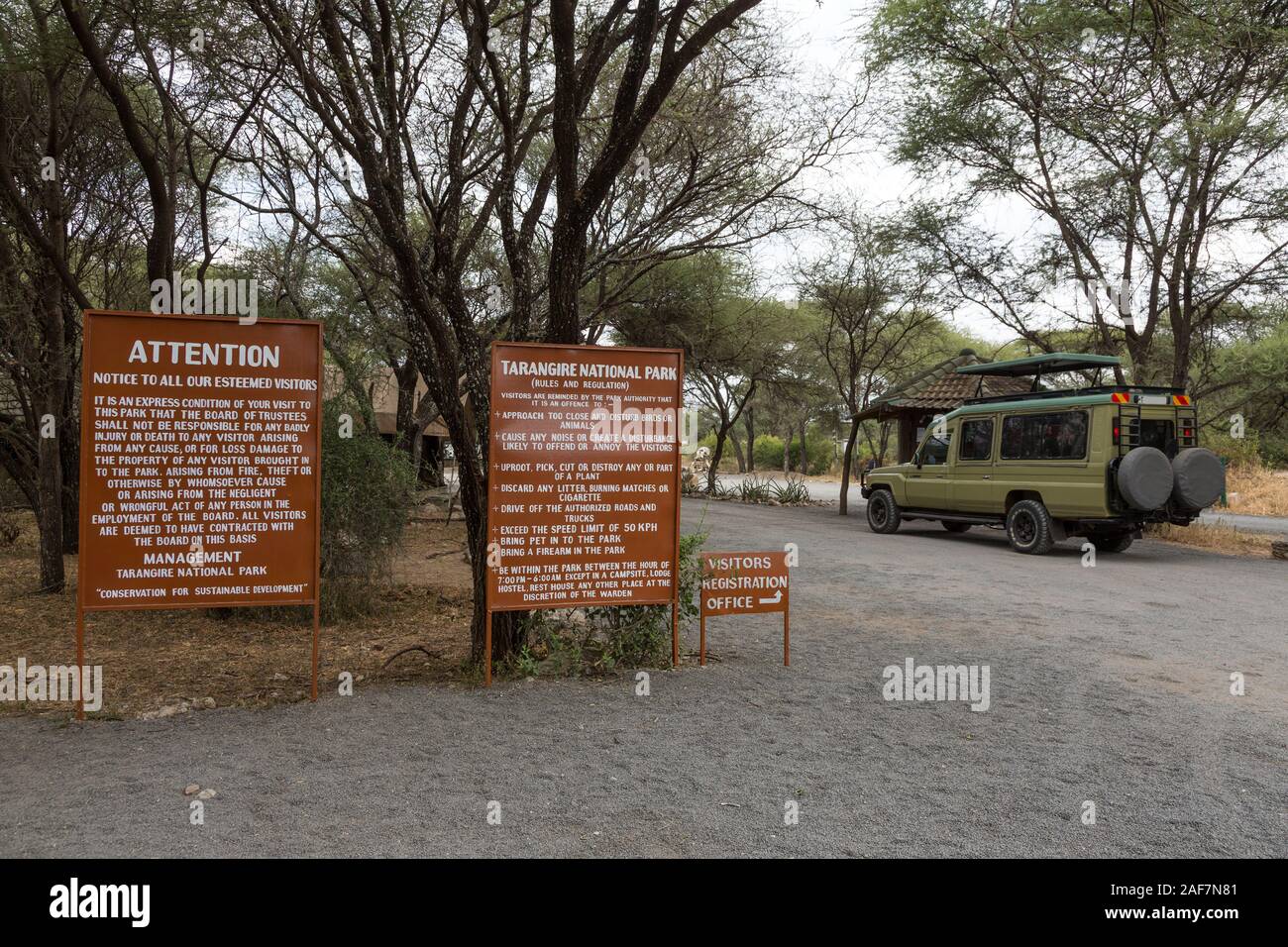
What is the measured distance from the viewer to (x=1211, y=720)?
5711mm

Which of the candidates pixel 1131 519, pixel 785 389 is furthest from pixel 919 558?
pixel 785 389

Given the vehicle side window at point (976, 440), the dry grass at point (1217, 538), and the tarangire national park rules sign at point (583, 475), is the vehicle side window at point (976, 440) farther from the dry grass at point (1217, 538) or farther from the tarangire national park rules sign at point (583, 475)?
the tarangire national park rules sign at point (583, 475)

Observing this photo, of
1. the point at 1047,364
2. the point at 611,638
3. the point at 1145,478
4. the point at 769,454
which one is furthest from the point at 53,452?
the point at 769,454

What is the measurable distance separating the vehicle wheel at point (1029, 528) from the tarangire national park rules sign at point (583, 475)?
32.8ft

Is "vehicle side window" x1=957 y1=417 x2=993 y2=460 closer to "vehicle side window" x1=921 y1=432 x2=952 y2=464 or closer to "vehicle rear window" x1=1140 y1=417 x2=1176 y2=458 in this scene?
"vehicle side window" x1=921 y1=432 x2=952 y2=464

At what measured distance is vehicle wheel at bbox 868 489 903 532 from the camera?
61.6 ft

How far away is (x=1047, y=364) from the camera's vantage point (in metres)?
17.2

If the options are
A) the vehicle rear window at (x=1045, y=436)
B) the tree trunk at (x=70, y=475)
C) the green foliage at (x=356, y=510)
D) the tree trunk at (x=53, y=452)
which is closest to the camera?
the green foliage at (x=356, y=510)

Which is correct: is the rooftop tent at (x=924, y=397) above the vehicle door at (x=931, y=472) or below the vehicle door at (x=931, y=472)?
above

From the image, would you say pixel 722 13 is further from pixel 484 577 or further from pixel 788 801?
pixel 788 801

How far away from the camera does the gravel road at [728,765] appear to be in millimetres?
3846

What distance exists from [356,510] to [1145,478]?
1080 centimetres

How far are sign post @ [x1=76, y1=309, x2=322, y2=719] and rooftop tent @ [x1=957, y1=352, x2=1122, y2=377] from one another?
13521 millimetres

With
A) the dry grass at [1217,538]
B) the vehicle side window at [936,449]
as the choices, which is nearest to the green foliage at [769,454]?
the dry grass at [1217,538]
